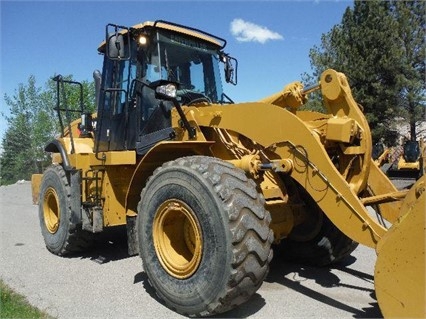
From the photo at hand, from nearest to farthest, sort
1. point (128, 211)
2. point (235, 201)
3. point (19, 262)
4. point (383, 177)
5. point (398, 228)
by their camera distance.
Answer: point (398, 228) → point (235, 201) → point (383, 177) → point (128, 211) → point (19, 262)

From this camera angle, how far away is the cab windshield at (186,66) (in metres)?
5.18

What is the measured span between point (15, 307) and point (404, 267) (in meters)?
3.50

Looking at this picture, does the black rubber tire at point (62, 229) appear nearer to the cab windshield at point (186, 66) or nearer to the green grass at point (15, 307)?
the green grass at point (15, 307)

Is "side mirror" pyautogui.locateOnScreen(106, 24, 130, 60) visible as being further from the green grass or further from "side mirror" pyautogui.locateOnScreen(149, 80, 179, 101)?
the green grass

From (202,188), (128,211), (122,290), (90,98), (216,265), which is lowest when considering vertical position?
(122,290)

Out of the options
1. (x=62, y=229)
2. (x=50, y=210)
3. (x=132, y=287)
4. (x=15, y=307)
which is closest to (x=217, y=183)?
(x=132, y=287)

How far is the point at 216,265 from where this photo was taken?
11.7 ft

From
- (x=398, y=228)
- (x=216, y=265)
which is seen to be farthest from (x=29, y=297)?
(x=398, y=228)

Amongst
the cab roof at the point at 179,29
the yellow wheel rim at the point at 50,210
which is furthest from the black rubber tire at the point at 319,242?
the yellow wheel rim at the point at 50,210

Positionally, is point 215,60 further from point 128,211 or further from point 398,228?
point 398,228

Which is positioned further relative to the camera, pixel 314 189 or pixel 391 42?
pixel 391 42

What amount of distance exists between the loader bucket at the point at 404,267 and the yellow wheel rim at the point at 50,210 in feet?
16.3

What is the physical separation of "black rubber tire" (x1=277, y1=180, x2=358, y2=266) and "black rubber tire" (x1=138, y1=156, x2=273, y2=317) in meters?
1.44

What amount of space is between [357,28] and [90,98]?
698 inches
